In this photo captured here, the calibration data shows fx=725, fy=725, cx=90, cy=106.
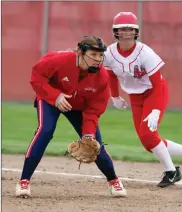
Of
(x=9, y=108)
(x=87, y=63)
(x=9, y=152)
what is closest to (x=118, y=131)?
(x=9, y=152)

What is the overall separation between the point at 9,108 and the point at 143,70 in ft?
29.7

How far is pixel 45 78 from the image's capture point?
20.4 feet

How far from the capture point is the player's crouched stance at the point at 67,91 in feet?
20.2

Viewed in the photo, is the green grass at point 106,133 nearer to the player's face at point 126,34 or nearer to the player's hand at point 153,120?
the player's hand at point 153,120

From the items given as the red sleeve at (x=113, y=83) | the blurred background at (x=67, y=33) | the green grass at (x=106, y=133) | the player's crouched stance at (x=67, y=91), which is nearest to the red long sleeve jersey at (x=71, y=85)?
the player's crouched stance at (x=67, y=91)

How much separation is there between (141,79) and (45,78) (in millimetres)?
1288

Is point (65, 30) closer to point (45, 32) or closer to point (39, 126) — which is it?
point (45, 32)

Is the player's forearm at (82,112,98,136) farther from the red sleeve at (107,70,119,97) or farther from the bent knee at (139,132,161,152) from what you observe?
the red sleeve at (107,70,119,97)

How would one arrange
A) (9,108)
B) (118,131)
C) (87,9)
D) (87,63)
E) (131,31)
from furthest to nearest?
(87,9), (9,108), (118,131), (131,31), (87,63)

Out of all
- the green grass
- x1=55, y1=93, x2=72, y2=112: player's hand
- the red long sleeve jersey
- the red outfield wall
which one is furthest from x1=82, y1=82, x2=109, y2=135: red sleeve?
the red outfield wall

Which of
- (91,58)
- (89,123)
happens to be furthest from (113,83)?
(91,58)

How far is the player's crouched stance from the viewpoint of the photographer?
20.2ft

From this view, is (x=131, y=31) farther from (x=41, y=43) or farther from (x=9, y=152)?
(x=41, y=43)

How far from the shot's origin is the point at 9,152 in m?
9.45
